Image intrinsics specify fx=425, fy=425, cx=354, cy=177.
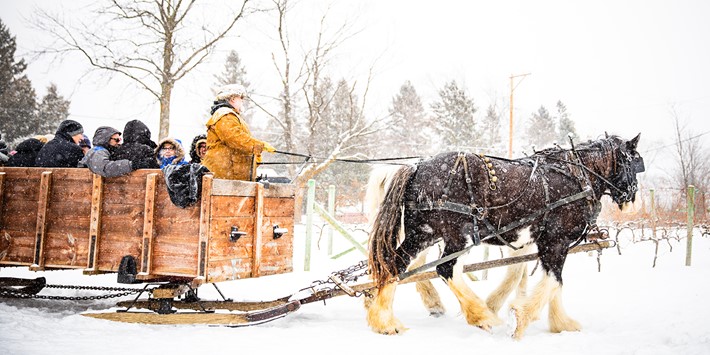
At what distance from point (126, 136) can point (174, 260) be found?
1349 mm

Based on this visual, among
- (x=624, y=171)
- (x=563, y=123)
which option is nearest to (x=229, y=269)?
(x=624, y=171)

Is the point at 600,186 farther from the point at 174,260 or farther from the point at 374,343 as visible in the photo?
the point at 174,260

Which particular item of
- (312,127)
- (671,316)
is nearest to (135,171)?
(671,316)

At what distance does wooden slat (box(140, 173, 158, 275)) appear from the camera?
3613 mm

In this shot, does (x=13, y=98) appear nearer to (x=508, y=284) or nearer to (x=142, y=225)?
(x=142, y=225)

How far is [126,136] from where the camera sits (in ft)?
13.4

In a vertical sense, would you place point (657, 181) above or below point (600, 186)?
above

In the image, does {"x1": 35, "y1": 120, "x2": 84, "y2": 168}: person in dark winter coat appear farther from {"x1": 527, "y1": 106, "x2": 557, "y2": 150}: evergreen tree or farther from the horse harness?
{"x1": 527, "y1": 106, "x2": 557, "y2": 150}: evergreen tree

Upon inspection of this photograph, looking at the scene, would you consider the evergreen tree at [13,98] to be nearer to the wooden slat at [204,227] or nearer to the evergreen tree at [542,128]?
the wooden slat at [204,227]

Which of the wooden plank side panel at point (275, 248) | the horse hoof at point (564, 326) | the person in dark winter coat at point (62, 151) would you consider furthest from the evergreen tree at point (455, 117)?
the person in dark winter coat at point (62, 151)

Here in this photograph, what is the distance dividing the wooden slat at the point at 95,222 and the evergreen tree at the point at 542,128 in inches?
1666

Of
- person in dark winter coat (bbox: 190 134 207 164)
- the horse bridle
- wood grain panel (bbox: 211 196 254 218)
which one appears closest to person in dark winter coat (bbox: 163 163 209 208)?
wood grain panel (bbox: 211 196 254 218)

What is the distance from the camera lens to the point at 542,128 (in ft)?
140

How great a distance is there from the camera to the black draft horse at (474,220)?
4.01 m
